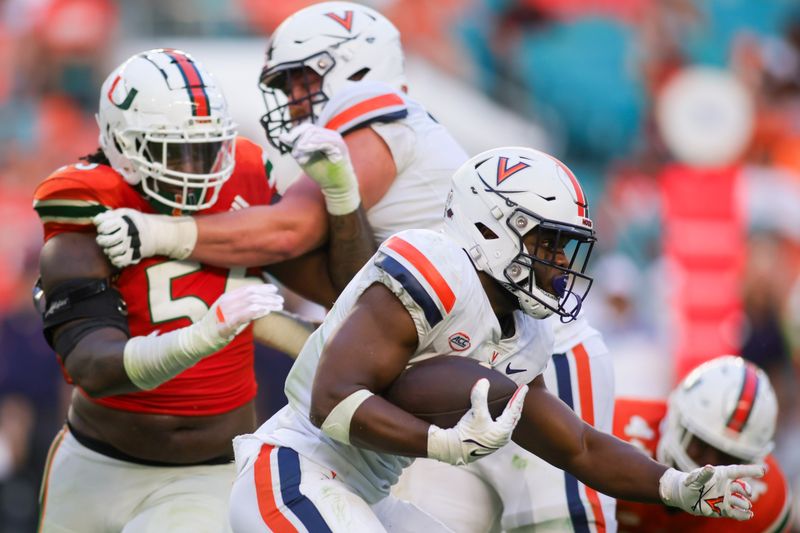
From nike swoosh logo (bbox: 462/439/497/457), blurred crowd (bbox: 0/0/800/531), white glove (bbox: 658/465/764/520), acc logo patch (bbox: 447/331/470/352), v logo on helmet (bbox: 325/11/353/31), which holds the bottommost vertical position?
blurred crowd (bbox: 0/0/800/531)

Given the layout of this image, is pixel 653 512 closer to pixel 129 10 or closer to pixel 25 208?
pixel 25 208

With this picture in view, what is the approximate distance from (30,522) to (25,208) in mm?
4059

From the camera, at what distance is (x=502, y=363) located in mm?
3811

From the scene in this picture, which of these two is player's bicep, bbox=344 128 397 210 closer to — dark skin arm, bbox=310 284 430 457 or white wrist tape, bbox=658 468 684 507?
dark skin arm, bbox=310 284 430 457

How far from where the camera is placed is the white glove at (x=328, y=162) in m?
4.16

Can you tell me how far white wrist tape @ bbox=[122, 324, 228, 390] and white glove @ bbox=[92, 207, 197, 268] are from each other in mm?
309

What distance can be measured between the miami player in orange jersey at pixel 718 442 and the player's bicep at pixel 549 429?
4.62 ft

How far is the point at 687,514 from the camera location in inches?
202

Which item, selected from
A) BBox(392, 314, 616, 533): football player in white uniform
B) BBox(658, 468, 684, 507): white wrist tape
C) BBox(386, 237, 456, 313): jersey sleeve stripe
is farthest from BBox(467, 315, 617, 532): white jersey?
BBox(386, 237, 456, 313): jersey sleeve stripe

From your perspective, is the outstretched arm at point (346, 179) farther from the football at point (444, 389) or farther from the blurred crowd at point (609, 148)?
the blurred crowd at point (609, 148)

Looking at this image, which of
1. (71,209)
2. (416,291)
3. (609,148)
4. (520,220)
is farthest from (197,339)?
(609,148)

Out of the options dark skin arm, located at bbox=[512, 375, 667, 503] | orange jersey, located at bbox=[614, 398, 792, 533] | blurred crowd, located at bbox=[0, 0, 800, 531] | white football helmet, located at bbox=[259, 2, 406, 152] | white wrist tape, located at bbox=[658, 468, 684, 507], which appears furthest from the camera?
blurred crowd, located at bbox=[0, 0, 800, 531]

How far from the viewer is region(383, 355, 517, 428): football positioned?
3.48 metres

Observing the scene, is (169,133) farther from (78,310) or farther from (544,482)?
(544,482)
